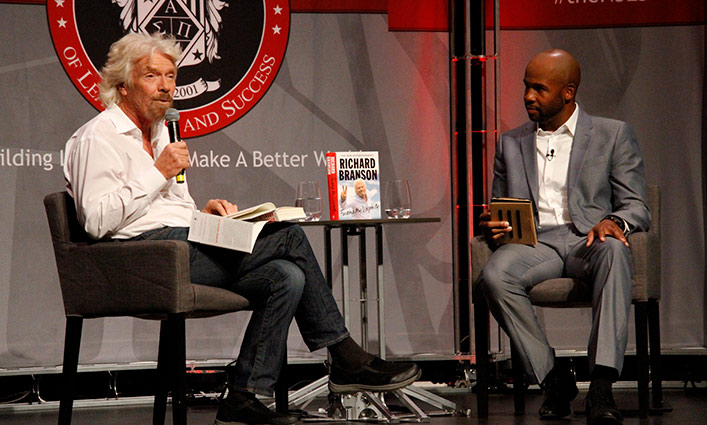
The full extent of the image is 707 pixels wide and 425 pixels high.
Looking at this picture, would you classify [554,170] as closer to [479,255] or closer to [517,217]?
[517,217]

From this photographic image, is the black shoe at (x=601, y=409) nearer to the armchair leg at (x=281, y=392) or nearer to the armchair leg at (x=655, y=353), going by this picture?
the armchair leg at (x=655, y=353)

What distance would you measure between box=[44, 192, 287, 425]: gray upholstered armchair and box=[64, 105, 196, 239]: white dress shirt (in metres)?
0.08

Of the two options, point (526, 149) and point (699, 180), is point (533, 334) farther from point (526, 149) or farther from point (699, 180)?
point (699, 180)

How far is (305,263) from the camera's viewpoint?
127 inches

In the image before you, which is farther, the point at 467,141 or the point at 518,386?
the point at 467,141

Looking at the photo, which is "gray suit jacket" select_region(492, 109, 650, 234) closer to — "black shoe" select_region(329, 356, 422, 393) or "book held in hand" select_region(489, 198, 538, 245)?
"book held in hand" select_region(489, 198, 538, 245)

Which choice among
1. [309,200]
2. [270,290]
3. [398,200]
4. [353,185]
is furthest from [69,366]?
[398,200]

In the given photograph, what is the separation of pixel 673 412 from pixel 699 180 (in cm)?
147

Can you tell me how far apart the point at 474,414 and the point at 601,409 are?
0.82 meters

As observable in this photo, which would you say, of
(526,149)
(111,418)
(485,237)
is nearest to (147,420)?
(111,418)

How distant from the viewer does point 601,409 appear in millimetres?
3096

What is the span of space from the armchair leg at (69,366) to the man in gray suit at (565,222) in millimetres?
1529

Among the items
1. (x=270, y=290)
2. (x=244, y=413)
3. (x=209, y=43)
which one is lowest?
(x=244, y=413)

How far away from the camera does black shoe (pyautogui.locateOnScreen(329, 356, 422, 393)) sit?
3.13 m
